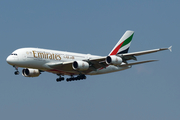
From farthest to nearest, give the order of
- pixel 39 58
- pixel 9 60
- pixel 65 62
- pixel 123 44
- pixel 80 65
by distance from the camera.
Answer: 1. pixel 123 44
2. pixel 65 62
3. pixel 80 65
4. pixel 39 58
5. pixel 9 60

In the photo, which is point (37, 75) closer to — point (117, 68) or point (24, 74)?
point (24, 74)

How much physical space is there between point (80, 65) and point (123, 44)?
42.6 feet

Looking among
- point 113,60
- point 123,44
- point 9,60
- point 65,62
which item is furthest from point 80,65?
point 123,44

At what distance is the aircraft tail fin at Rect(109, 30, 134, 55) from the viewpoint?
67000 mm

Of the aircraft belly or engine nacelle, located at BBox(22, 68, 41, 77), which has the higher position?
engine nacelle, located at BBox(22, 68, 41, 77)

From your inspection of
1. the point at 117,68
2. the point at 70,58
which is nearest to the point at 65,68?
the point at 70,58

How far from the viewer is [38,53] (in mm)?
57219

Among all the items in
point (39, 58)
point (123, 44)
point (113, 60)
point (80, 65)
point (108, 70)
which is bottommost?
point (113, 60)

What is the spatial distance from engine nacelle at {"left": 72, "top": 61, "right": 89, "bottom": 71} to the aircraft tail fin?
9.82 meters

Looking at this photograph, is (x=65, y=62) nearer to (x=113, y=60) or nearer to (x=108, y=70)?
(x=113, y=60)

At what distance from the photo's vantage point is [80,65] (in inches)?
2275

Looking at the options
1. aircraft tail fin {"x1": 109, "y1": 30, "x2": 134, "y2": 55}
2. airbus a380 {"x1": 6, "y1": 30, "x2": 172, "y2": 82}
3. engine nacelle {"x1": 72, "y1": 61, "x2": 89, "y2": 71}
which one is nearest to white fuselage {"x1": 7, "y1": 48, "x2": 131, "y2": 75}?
airbus a380 {"x1": 6, "y1": 30, "x2": 172, "y2": 82}

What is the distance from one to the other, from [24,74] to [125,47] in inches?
723

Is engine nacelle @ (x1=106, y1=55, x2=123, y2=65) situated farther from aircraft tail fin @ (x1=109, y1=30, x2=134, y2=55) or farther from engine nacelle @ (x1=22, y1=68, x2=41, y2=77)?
engine nacelle @ (x1=22, y1=68, x2=41, y2=77)
